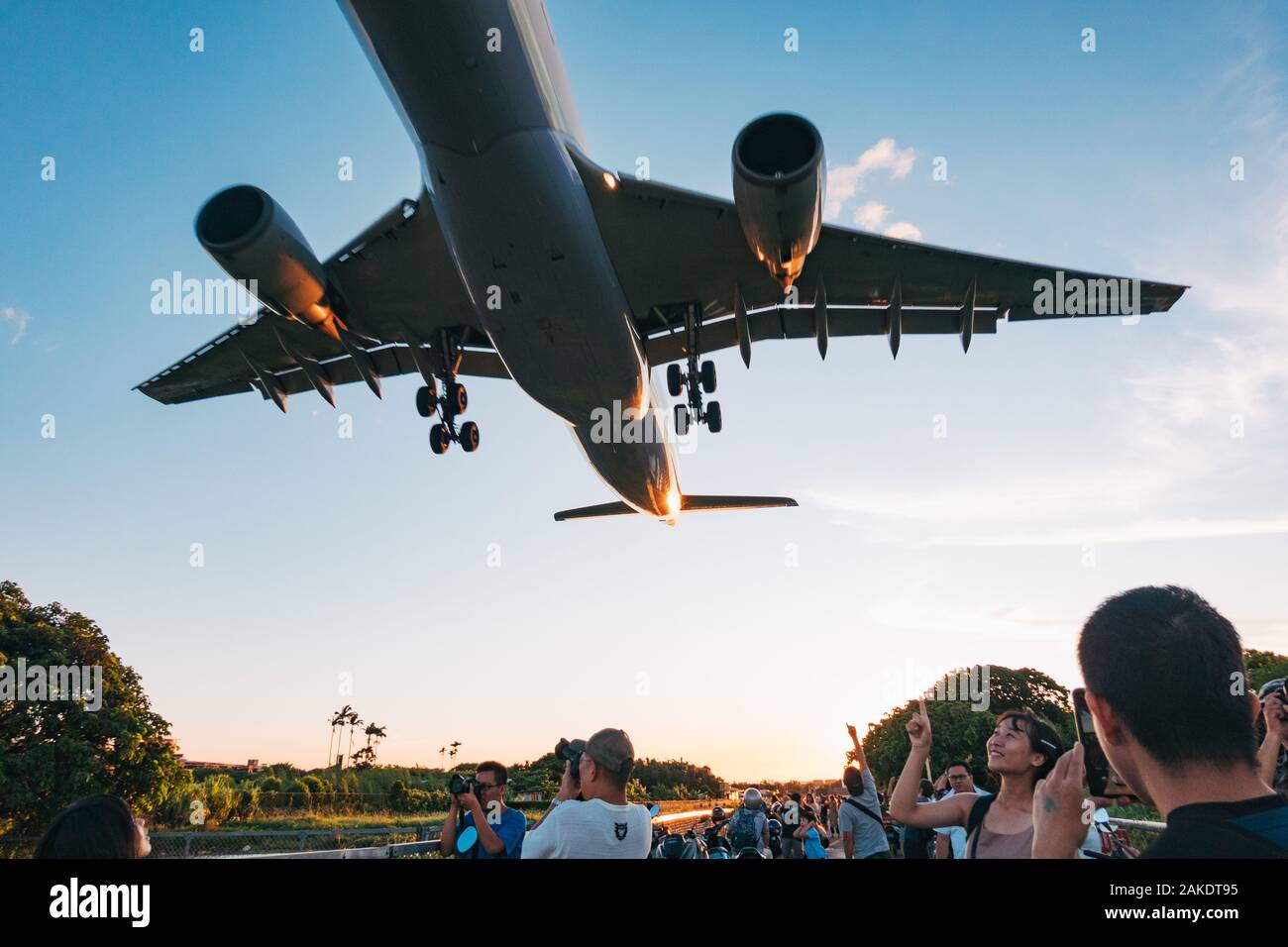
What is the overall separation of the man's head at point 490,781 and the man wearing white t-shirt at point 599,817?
176 cm

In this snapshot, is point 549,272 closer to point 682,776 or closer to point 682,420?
point 682,420

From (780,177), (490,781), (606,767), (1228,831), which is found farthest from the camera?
(780,177)

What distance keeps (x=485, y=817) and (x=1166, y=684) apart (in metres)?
4.00

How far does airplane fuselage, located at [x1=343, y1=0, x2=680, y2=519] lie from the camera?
8867 millimetres

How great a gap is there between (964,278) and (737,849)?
10.7 meters

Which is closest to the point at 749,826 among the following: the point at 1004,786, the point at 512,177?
the point at 1004,786

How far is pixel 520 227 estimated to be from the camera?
33.8 feet

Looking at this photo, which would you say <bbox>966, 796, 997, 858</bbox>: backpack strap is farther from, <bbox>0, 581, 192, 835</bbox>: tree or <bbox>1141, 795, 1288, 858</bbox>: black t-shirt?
<bbox>0, 581, 192, 835</bbox>: tree

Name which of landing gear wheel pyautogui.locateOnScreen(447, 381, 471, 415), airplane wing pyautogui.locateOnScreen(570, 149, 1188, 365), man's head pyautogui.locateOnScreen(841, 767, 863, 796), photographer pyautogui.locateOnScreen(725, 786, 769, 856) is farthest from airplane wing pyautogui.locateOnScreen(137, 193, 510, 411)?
man's head pyautogui.locateOnScreen(841, 767, 863, 796)

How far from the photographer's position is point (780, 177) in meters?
9.56

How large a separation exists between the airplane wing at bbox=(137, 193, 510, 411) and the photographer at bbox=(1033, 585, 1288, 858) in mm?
13159

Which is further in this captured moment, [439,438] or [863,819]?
[439,438]
